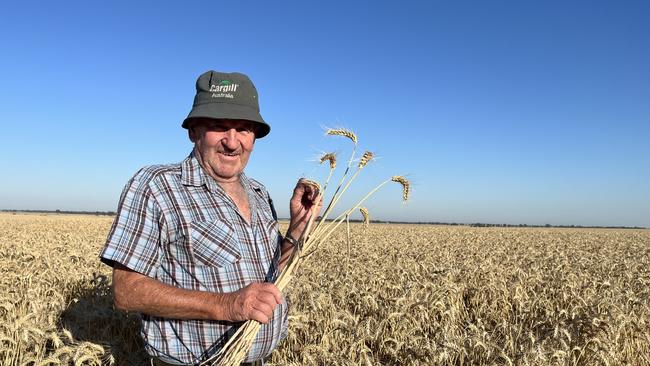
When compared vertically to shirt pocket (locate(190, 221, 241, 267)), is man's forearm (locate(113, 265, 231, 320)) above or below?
below

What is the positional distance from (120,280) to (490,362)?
2.91 meters

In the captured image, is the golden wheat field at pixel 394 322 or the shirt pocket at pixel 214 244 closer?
the shirt pocket at pixel 214 244

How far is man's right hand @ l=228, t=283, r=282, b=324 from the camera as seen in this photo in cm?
229

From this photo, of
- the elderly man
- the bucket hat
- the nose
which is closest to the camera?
the elderly man

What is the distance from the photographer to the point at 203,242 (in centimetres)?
260

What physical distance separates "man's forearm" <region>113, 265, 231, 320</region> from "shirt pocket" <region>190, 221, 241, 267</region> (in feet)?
0.78

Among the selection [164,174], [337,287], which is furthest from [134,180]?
[337,287]

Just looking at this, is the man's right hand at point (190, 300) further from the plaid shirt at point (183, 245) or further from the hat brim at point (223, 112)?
the hat brim at point (223, 112)

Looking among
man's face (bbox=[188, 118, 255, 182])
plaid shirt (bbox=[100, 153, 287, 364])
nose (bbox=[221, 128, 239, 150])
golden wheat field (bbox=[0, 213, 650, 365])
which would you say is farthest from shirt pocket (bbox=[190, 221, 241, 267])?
golden wheat field (bbox=[0, 213, 650, 365])

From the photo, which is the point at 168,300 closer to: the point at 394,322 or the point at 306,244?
the point at 306,244

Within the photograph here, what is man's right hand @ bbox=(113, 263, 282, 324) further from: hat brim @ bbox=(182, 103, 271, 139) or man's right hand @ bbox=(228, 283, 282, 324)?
hat brim @ bbox=(182, 103, 271, 139)

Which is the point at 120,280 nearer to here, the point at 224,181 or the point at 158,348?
the point at 158,348

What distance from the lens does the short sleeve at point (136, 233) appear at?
7.98 ft

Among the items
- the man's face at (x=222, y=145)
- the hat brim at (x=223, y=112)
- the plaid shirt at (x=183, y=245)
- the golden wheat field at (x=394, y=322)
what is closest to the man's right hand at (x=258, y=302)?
the plaid shirt at (x=183, y=245)
